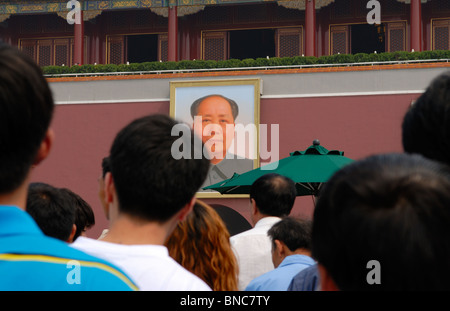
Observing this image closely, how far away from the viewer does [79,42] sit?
1747cm

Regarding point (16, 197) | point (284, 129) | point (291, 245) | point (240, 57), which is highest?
point (240, 57)

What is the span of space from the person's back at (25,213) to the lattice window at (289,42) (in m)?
16.7

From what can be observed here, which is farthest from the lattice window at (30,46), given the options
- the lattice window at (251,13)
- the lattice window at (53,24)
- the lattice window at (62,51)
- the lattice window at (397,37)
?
the lattice window at (397,37)

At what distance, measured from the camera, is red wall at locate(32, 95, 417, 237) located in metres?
13.3

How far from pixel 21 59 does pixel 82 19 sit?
17.1m

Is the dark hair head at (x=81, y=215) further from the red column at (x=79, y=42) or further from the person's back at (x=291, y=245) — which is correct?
the red column at (x=79, y=42)

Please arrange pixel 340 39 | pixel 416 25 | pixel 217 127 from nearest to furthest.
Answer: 1. pixel 217 127
2. pixel 416 25
3. pixel 340 39

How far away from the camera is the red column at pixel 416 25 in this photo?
16.0 metres

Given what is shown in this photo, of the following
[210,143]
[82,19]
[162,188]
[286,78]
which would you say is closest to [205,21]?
[82,19]

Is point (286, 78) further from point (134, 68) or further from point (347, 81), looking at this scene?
point (134, 68)

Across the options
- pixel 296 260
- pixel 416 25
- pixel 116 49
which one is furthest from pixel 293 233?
pixel 116 49

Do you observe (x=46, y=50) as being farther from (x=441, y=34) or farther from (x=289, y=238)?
(x=289, y=238)

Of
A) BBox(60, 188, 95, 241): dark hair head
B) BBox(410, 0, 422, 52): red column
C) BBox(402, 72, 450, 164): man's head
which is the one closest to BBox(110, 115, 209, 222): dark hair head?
BBox(402, 72, 450, 164): man's head

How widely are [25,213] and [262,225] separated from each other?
2.91 m
